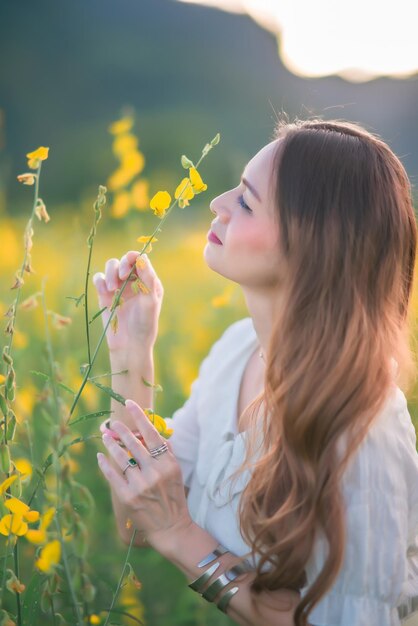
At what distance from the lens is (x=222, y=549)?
4.01 feet

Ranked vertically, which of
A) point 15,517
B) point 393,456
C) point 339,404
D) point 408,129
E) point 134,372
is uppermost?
point 408,129

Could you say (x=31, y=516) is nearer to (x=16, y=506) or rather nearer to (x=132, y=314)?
(x=16, y=506)

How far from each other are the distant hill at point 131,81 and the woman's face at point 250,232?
143 inches

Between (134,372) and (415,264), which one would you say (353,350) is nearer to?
(415,264)

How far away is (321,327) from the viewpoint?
1.20 metres

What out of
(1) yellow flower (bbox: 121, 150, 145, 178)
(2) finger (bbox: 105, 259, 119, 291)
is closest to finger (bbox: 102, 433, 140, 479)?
(2) finger (bbox: 105, 259, 119, 291)

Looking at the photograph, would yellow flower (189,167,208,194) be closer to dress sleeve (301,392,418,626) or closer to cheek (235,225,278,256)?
cheek (235,225,278,256)

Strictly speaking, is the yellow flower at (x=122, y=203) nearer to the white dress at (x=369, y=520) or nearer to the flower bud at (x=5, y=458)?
the white dress at (x=369, y=520)

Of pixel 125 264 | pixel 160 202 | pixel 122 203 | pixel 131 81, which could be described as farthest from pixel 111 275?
pixel 131 81

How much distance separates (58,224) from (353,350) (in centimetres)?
190

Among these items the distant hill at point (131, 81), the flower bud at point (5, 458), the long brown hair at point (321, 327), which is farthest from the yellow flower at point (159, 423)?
the distant hill at point (131, 81)

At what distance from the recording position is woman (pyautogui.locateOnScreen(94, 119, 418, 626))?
112cm

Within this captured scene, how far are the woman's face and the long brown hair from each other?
0.06 feet

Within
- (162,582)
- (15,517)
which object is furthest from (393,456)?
(162,582)
